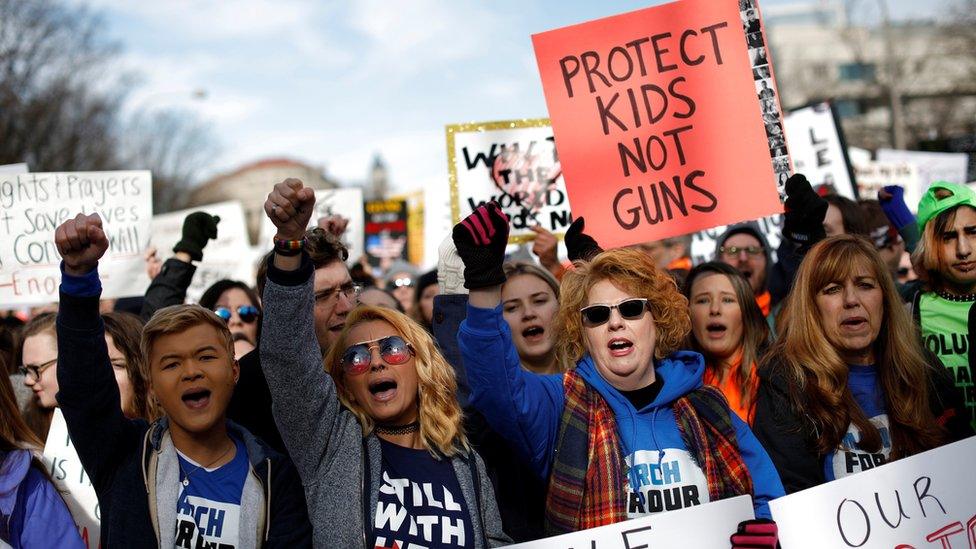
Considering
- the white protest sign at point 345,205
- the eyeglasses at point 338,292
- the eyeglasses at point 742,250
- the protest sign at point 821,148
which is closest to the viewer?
the eyeglasses at point 338,292

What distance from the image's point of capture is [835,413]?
3.29m

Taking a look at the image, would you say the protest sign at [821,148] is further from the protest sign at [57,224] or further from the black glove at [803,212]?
the protest sign at [57,224]

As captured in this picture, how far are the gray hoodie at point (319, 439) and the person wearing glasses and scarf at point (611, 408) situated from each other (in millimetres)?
209

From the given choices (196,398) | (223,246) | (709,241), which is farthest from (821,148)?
(196,398)

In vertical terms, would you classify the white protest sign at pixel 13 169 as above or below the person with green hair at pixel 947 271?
above

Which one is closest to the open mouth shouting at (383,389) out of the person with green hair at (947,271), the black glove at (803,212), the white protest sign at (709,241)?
the black glove at (803,212)

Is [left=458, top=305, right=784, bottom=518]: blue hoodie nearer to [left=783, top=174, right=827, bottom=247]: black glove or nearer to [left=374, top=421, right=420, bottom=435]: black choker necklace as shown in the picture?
[left=374, top=421, right=420, bottom=435]: black choker necklace

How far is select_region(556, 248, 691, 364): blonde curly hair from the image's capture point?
3.02 meters

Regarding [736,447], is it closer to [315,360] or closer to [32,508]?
[315,360]

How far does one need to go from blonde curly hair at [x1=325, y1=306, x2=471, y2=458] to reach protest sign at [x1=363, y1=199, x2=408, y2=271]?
886cm

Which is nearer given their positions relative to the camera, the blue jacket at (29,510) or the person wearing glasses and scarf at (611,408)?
the person wearing glasses and scarf at (611,408)

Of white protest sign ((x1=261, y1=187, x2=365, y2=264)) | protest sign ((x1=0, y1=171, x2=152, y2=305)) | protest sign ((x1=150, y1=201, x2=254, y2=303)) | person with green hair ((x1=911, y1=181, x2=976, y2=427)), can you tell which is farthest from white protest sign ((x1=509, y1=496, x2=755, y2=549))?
protest sign ((x1=150, y1=201, x2=254, y2=303))

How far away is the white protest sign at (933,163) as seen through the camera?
10148mm

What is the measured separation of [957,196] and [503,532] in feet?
8.62
